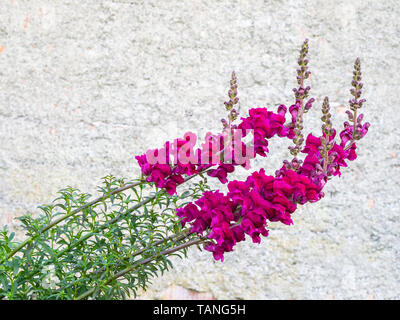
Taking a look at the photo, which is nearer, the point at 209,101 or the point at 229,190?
the point at 229,190

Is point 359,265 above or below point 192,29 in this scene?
below

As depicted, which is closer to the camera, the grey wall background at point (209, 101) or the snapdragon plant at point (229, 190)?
the snapdragon plant at point (229, 190)

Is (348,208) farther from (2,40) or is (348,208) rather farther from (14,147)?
(2,40)

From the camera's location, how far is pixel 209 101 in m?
2.18

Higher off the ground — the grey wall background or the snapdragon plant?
the grey wall background

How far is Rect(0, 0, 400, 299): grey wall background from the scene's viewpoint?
2.16 meters

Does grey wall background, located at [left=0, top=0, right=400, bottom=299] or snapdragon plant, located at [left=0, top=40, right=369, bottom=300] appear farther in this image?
grey wall background, located at [left=0, top=0, right=400, bottom=299]

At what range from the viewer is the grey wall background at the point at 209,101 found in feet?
7.08

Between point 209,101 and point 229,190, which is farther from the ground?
point 209,101

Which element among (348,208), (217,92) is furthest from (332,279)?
(217,92)

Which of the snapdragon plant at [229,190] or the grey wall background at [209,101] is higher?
the grey wall background at [209,101]
